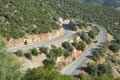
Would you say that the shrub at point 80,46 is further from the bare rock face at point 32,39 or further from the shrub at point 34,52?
the shrub at point 34,52

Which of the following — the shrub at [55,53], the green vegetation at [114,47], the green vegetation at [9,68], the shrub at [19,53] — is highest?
the green vegetation at [9,68]

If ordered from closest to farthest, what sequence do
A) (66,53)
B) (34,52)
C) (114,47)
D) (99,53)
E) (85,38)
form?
(34,52)
(66,53)
(99,53)
(85,38)
(114,47)

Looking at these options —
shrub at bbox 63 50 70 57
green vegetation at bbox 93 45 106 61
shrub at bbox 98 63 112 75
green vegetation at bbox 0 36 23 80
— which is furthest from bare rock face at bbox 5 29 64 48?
green vegetation at bbox 0 36 23 80

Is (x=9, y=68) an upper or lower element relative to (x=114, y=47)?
upper

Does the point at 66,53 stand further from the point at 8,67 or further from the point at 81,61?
the point at 8,67

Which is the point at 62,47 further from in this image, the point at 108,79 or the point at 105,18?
the point at 105,18

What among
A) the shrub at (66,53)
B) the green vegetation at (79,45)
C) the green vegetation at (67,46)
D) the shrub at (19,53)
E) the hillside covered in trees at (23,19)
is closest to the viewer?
the shrub at (19,53)

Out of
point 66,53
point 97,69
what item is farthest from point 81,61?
point 97,69

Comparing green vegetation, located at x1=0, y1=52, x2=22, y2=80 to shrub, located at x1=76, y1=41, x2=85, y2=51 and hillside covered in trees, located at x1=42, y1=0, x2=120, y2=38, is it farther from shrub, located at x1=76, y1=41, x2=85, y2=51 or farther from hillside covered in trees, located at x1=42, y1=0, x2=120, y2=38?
hillside covered in trees, located at x1=42, y1=0, x2=120, y2=38

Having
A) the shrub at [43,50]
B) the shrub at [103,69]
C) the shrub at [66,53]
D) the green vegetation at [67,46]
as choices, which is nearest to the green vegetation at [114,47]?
the green vegetation at [67,46]
